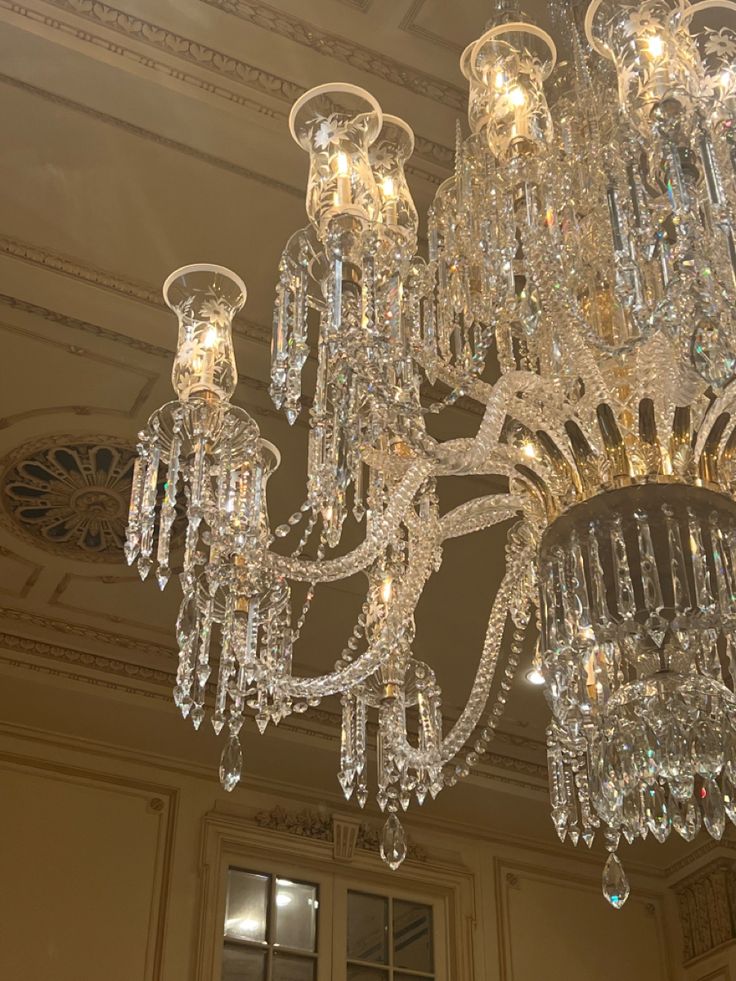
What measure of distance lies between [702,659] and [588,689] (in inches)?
10.5

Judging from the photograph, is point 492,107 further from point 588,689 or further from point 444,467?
point 588,689

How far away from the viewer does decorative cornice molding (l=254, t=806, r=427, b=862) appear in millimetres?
5988

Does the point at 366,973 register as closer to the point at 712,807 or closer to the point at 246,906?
the point at 246,906

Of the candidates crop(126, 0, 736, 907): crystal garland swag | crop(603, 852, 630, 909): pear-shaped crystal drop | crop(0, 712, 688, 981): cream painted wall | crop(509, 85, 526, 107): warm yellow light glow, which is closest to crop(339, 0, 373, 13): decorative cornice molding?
crop(126, 0, 736, 907): crystal garland swag

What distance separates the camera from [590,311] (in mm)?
2953

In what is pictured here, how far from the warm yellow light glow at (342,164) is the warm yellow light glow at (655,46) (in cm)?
65

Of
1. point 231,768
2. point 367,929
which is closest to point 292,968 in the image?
point 367,929

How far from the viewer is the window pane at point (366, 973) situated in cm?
578

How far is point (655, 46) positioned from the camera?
2609 millimetres

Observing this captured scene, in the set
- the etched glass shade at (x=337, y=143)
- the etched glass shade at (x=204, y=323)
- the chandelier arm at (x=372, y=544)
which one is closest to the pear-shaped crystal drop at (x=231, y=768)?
the chandelier arm at (x=372, y=544)

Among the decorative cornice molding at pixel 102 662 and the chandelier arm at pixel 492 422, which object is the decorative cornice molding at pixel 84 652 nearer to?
the decorative cornice molding at pixel 102 662

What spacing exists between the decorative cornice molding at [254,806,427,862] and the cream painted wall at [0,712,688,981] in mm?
47

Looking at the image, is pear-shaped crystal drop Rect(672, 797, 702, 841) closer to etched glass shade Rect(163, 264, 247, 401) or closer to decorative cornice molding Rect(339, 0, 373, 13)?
etched glass shade Rect(163, 264, 247, 401)

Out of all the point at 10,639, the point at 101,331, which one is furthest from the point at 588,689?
the point at 10,639
